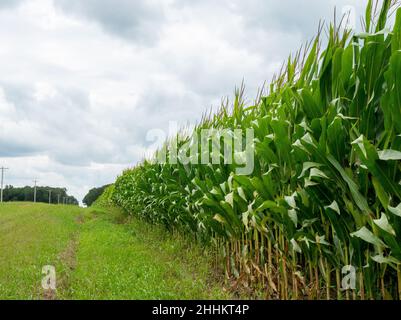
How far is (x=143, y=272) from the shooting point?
6.18 m

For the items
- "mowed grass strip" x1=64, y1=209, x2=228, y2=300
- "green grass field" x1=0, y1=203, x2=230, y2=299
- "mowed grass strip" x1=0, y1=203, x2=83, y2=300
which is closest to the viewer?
"mowed grass strip" x1=64, y1=209, x2=228, y2=300

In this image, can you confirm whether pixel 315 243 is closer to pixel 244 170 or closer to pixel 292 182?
pixel 292 182

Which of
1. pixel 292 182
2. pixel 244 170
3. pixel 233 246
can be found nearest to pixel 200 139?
pixel 233 246

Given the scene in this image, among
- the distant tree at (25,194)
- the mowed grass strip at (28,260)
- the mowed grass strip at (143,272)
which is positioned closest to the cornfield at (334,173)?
the mowed grass strip at (143,272)

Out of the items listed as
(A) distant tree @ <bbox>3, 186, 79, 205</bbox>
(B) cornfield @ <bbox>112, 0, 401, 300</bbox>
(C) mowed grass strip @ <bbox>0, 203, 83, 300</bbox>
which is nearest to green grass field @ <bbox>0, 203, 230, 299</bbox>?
(C) mowed grass strip @ <bbox>0, 203, 83, 300</bbox>

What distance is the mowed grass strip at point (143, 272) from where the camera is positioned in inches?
194

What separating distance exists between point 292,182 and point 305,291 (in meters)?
0.94

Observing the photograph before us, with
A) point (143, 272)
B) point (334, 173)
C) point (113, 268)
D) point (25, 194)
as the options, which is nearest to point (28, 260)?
point (113, 268)

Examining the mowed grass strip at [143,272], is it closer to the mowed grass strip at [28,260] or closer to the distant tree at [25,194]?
the mowed grass strip at [28,260]

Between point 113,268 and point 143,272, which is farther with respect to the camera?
point 113,268

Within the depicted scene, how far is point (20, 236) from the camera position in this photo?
12531 millimetres

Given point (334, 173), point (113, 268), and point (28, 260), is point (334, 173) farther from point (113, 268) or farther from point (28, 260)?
point (28, 260)

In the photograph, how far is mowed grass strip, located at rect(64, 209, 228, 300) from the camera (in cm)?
493

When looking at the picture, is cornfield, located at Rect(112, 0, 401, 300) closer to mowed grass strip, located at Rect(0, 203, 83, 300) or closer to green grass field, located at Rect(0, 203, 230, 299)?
green grass field, located at Rect(0, 203, 230, 299)
